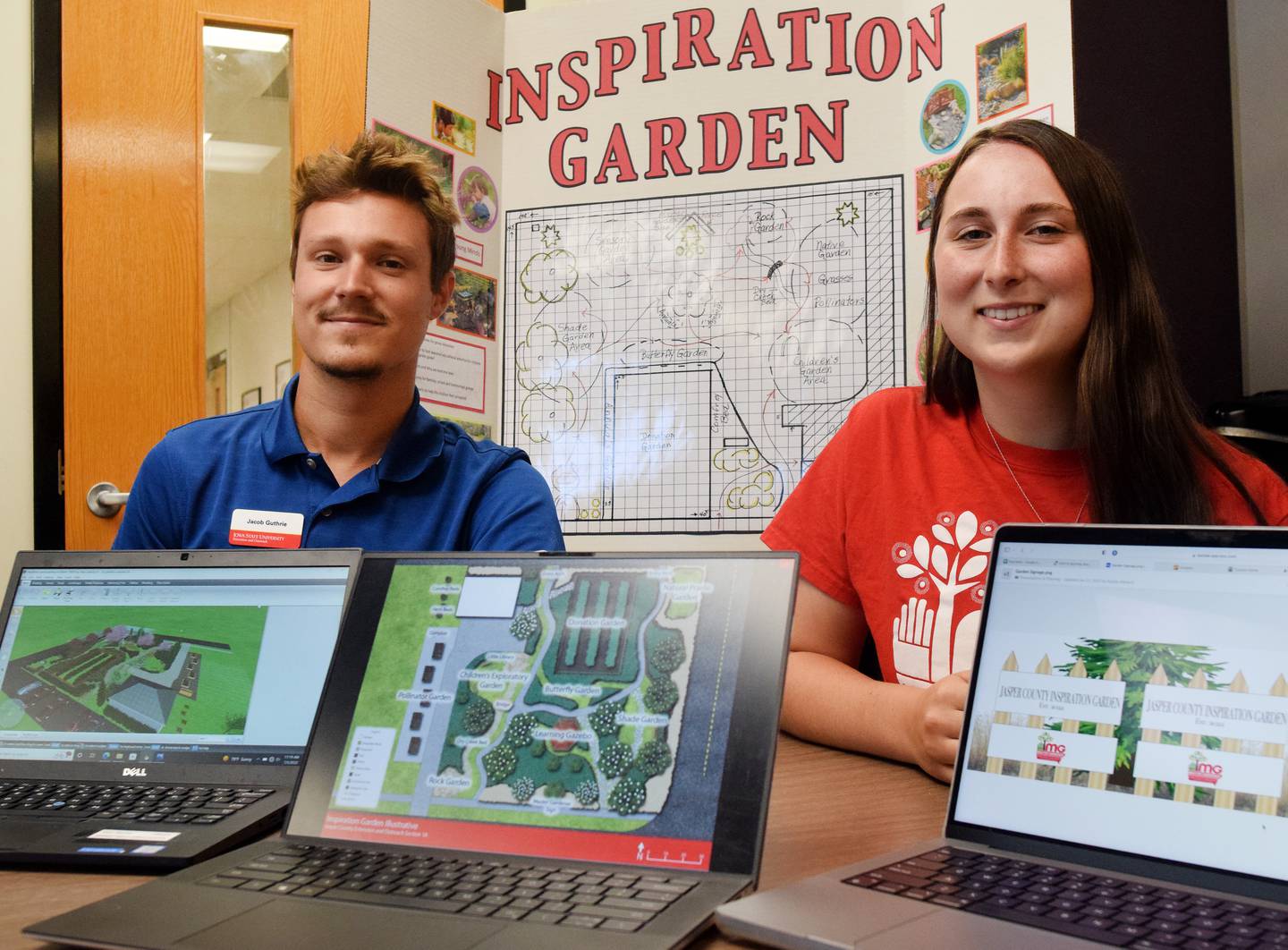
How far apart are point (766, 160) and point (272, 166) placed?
3.54ft

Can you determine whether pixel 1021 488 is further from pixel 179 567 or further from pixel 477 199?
pixel 477 199

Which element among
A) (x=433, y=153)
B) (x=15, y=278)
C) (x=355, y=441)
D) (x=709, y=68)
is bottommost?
(x=355, y=441)

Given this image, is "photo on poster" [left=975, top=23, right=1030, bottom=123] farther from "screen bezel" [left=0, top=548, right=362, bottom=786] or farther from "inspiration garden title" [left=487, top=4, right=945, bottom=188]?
"screen bezel" [left=0, top=548, right=362, bottom=786]

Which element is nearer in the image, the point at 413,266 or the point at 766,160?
the point at 413,266

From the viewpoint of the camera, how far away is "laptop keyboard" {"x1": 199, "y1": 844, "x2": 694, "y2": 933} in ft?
1.67

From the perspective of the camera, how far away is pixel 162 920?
0.51 metres

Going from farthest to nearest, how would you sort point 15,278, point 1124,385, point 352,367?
point 15,278 → point 352,367 → point 1124,385

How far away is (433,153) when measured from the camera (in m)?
2.13

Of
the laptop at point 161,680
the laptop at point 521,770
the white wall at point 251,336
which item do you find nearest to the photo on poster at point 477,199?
the white wall at point 251,336

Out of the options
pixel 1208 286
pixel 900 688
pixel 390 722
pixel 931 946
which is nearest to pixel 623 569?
pixel 390 722

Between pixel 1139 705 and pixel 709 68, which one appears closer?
pixel 1139 705

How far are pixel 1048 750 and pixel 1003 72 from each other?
157 centimetres

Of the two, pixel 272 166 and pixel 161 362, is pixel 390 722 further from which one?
pixel 272 166

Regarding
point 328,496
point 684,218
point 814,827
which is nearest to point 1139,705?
point 814,827
